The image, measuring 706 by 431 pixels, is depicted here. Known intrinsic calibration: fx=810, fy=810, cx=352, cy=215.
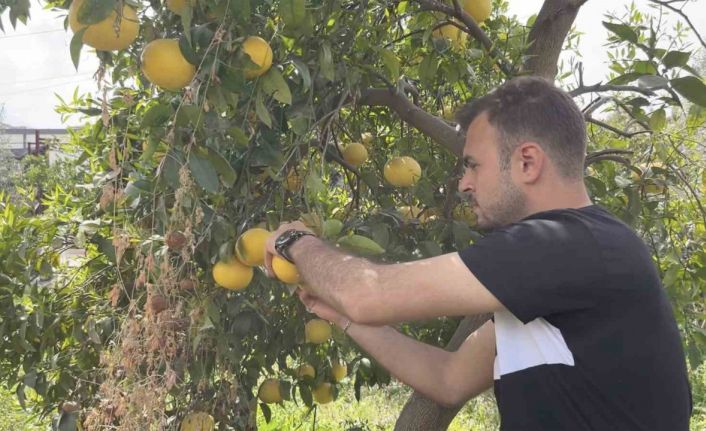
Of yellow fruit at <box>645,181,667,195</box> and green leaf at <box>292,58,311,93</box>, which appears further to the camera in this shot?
yellow fruit at <box>645,181,667,195</box>

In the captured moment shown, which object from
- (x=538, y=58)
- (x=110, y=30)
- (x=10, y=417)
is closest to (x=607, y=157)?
(x=538, y=58)

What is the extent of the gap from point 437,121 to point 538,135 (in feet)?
2.11

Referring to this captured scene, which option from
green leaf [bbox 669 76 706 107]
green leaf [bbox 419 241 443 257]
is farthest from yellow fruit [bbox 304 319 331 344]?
green leaf [bbox 669 76 706 107]

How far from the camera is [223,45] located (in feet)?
4.18

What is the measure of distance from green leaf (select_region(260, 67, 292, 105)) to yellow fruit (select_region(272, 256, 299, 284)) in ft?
0.89

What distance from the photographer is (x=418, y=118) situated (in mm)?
1982

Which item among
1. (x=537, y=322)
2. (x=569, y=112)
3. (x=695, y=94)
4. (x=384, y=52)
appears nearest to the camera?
(x=537, y=322)

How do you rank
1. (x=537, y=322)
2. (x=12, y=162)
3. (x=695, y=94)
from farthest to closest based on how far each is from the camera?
1. (x=12, y=162)
2. (x=695, y=94)
3. (x=537, y=322)

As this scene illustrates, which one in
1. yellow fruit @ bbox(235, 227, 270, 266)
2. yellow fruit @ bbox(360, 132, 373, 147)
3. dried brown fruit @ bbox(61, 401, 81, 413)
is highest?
yellow fruit @ bbox(235, 227, 270, 266)

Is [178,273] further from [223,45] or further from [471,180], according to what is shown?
[471,180]

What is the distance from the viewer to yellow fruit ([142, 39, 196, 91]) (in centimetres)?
131

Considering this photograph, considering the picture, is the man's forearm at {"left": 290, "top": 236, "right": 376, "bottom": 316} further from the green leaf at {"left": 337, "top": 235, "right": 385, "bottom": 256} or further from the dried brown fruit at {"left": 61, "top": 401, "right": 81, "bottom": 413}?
the dried brown fruit at {"left": 61, "top": 401, "right": 81, "bottom": 413}

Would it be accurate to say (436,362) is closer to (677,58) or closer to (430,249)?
(430,249)

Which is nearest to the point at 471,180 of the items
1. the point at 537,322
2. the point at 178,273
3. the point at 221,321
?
the point at 537,322
